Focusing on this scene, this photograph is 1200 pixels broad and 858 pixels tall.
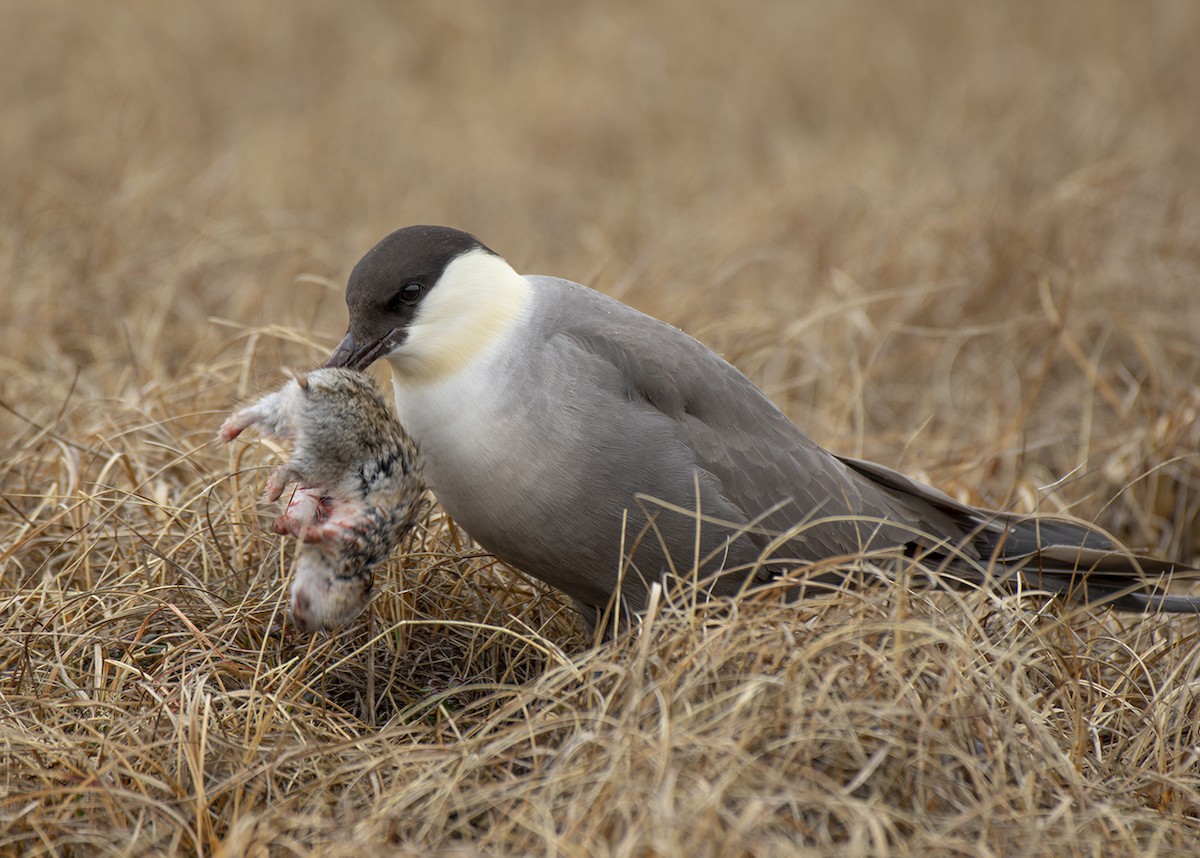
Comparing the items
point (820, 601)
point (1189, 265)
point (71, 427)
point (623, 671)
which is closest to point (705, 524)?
point (820, 601)

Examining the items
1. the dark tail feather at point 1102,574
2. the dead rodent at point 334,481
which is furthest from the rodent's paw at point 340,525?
the dark tail feather at point 1102,574

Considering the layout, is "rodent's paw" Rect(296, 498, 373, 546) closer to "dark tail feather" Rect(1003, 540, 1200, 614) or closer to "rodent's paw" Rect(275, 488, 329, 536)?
"rodent's paw" Rect(275, 488, 329, 536)

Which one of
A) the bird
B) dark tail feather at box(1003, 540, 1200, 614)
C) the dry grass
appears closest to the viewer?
the dry grass

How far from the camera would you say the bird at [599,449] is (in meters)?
2.91

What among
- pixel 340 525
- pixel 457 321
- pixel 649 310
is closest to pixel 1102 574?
pixel 457 321

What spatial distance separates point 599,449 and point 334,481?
0.59m

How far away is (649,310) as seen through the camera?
509 cm

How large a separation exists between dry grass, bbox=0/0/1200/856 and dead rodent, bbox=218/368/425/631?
0.67ft

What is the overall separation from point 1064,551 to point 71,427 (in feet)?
9.29

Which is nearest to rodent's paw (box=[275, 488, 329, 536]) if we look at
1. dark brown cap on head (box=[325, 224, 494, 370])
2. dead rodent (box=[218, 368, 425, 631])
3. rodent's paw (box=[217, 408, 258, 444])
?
dead rodent (box=[218, 368, 425, 631])

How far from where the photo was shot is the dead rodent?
272 cm

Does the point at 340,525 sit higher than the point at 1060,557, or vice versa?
the point at 340,525

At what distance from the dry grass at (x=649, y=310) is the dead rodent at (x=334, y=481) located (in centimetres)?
20

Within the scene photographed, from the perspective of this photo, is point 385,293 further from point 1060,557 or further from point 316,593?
point 1060,557
